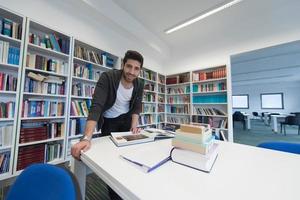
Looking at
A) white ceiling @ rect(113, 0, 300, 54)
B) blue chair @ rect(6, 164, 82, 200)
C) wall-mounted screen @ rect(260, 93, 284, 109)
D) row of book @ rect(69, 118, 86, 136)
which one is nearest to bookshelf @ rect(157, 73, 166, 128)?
white ceiling @ rect(113, 0, 300, 54)

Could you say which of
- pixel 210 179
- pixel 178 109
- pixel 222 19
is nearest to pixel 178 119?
pixel 178 109

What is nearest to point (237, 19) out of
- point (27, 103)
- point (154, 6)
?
point (154, 6)

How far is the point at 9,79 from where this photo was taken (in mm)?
1698

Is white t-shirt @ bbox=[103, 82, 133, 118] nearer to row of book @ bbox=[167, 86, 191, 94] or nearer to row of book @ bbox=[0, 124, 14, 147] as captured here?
row of book @ bbox=[0, 124, 14, 147]

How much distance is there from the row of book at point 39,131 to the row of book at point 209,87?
128 inches

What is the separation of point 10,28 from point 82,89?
3.73 ft

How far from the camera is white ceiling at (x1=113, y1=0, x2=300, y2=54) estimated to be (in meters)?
2.76

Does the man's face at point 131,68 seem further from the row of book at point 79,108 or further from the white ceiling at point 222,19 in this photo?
the white ceiling at point 222,19

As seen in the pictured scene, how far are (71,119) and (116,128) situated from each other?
130cm

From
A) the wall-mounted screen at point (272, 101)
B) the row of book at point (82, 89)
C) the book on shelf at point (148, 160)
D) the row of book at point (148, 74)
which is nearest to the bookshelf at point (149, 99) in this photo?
the row of book at point (148, 74)

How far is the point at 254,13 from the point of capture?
3.03 metres

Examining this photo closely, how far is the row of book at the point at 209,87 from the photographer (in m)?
3.45

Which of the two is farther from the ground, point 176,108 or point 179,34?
point 179,34

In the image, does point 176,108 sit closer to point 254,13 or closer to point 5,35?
point 254,13
